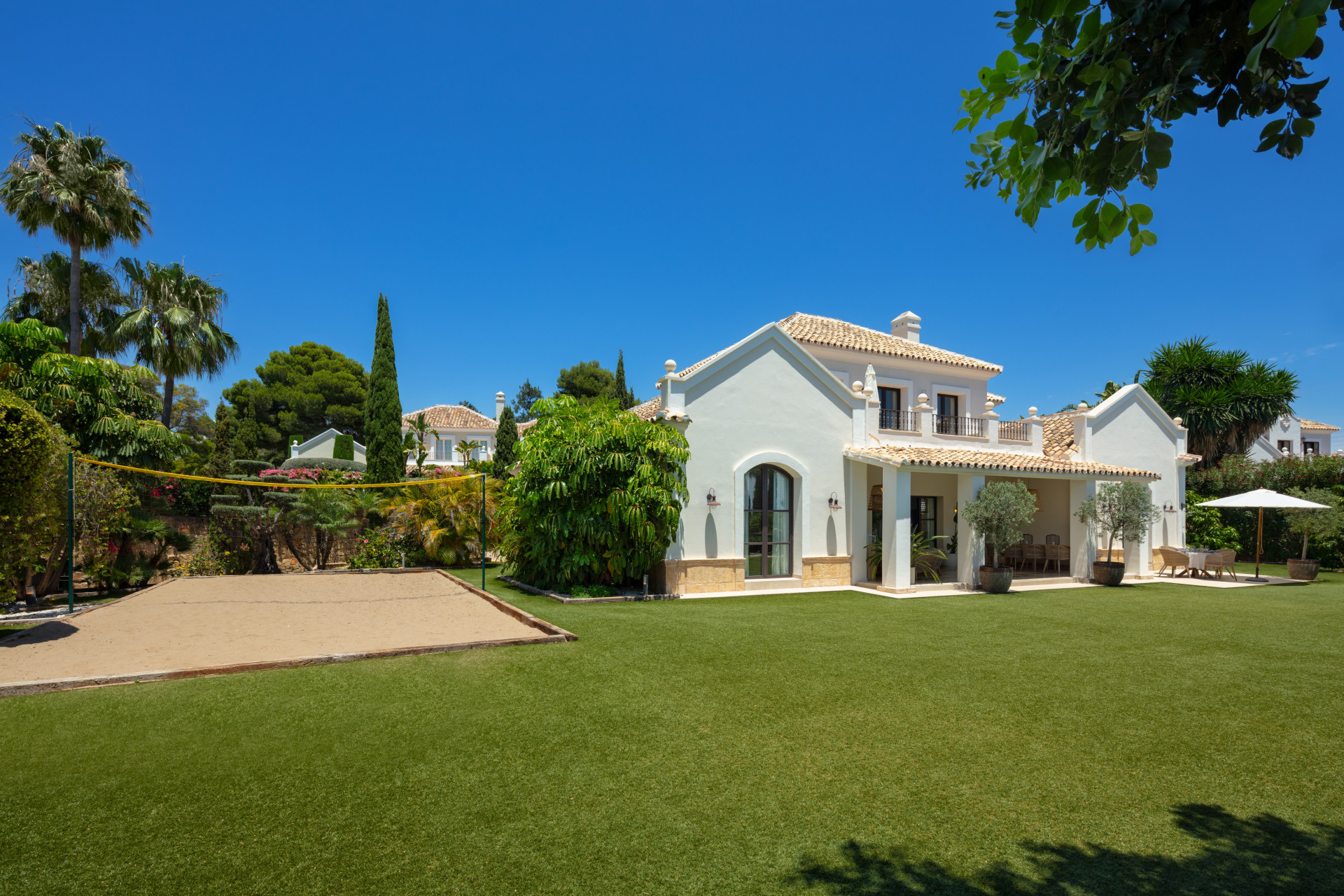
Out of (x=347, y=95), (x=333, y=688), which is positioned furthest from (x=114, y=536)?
(x=333, y=688)

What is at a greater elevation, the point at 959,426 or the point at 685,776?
the point at 959,426

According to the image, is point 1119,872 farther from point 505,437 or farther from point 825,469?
point 505,437

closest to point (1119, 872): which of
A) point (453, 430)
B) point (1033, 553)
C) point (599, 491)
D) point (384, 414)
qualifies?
point (599, 491)

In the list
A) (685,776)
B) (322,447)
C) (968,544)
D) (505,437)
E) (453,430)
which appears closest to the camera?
(685,776)

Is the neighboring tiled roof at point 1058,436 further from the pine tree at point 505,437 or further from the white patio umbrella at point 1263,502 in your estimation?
the pine tree at point 505,437

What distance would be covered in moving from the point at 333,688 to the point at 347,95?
10.8 m

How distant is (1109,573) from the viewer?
672 inches

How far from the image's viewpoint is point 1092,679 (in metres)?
7.32

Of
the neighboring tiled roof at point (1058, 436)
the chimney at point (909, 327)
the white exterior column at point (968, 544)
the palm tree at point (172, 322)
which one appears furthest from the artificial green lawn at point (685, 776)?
the palm tree at point (172, 322)

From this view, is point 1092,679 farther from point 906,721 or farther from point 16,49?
point 16,49

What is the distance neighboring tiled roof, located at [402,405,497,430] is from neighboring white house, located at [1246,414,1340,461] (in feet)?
159

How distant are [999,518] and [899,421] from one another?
18.4 feet

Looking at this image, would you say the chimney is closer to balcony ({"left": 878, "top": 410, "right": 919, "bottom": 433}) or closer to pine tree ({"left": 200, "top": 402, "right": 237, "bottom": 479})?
balcony ({"left": 878, "top": 410, "right": 919, "bottom": 433})

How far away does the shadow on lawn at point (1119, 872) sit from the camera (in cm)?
324
